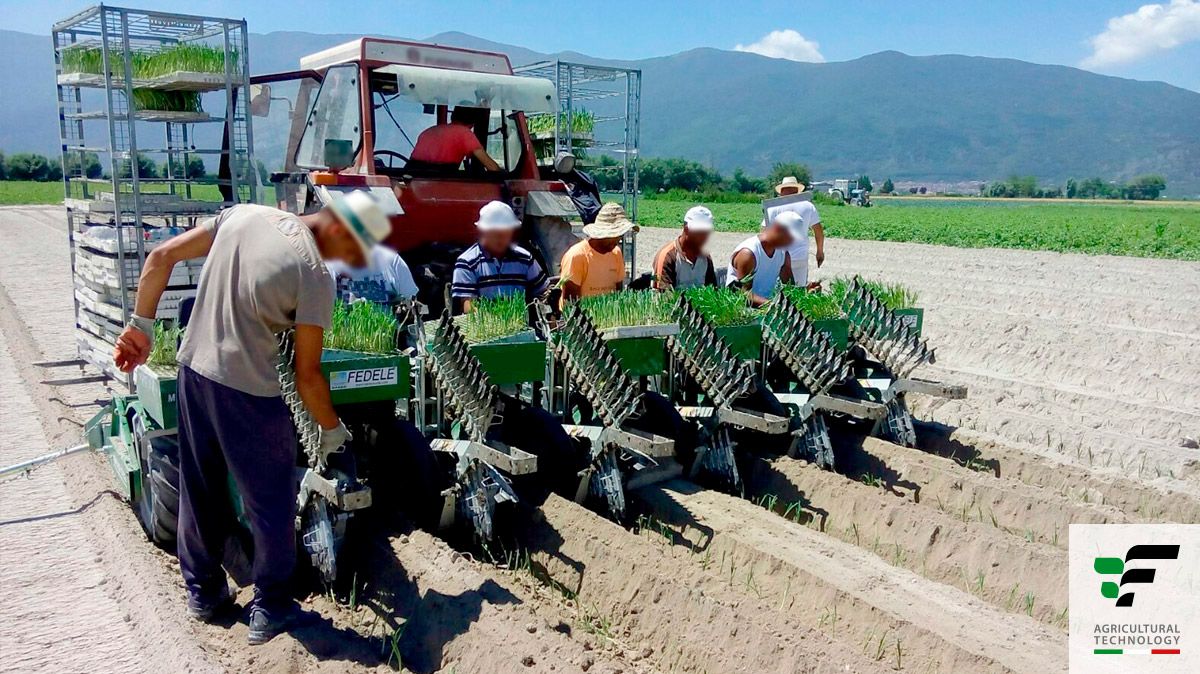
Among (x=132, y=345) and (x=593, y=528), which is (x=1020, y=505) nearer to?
(x=593, y=528)

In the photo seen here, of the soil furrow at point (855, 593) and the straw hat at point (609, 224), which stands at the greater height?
the straw hat at point (609, 224)

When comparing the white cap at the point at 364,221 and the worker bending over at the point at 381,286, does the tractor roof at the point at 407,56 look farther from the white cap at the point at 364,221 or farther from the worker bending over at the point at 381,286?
the white cap at the point at 364,221

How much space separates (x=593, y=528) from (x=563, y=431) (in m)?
0.57

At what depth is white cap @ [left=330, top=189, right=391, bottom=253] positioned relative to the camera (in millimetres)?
1859

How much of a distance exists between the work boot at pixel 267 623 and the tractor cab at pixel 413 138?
9.35 feet

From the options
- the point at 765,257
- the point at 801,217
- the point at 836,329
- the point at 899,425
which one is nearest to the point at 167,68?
the point at 765,257

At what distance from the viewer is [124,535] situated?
15.1 feet

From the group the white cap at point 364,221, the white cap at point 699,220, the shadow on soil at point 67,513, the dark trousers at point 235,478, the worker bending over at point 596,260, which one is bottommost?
the shadow on soil at point 67,513

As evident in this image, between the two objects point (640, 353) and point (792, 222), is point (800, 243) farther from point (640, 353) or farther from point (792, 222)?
point (640, 353)

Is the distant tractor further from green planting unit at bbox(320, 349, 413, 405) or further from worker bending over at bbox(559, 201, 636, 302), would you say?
green planting unit at bbox(320, 349, 413, 405)

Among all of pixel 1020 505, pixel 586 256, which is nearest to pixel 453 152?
pixel 586 256

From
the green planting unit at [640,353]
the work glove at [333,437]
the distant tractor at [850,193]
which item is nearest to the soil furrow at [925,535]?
the green planting unit at [640,353]

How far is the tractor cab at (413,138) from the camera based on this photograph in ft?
20.8

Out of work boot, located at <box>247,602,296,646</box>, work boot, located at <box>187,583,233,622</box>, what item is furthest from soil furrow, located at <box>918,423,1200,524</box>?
work boot, located at <box>187,583,233,622</box>
